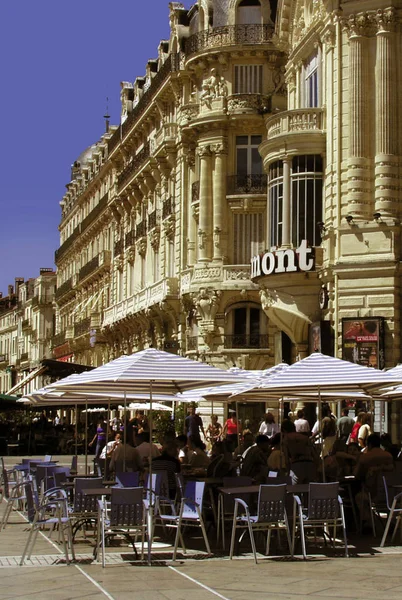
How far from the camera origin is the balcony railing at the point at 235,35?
41.5m

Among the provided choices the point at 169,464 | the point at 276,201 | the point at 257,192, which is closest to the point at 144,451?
the point at 169,464

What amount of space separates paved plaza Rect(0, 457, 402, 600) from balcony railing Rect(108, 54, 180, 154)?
33.4m

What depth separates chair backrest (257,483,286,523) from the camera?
14.0 metres

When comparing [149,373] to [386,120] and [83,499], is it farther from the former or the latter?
[386,120]

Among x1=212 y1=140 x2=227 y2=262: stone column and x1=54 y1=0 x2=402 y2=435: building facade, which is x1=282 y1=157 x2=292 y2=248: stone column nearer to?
x1=54 y1=0 x2=402 y2=435: building facade

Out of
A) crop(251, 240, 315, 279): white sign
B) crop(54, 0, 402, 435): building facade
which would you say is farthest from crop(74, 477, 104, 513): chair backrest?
crop(251, 240, 315, 279): white sign

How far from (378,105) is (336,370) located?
14.8 metres

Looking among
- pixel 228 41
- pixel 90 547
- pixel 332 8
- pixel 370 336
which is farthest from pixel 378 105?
pixel 90 547

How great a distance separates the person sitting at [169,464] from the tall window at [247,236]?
77.3ft

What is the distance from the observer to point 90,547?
15523 millimetres

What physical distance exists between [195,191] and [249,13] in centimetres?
666

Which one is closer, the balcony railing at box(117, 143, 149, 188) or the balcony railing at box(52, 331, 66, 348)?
the balcony railing at box(117, 143, 149, 188)

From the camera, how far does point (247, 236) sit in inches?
1614

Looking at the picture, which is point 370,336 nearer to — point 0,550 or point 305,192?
point 305,192
